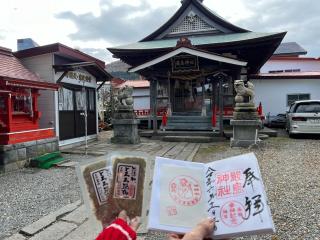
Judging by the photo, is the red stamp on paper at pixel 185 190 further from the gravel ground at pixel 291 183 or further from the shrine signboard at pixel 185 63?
the shrine signboard at pixel 185 63

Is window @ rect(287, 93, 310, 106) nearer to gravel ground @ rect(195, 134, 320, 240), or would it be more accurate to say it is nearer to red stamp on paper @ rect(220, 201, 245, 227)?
gravel ground @ rect(195, 134, 320, 240)

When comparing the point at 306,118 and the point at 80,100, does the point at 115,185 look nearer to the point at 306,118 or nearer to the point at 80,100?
the point at 80,100

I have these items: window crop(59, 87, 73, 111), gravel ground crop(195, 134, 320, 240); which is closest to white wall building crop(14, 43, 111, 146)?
window crop(59, 87, 73, 111)

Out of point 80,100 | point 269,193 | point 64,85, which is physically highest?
point 64,85

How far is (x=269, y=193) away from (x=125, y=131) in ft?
25.2

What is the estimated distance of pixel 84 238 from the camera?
362 centimetres

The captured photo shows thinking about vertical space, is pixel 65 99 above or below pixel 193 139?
above

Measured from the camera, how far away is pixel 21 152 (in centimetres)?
A: 763

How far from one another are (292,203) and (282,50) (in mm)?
36087

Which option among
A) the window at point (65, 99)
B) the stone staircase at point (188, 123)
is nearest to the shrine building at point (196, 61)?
the stone staircase at point (188, 123)

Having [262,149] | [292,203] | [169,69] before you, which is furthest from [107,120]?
[292,203]

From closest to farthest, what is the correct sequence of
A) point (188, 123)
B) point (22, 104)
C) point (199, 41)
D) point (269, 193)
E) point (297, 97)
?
point (269, 193)
point (22, 104)
point (188, 123)
point (199, 41)
point (297, 97)

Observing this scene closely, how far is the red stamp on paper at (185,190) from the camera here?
1.59 metres

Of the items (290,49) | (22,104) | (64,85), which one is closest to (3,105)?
(22,104)
